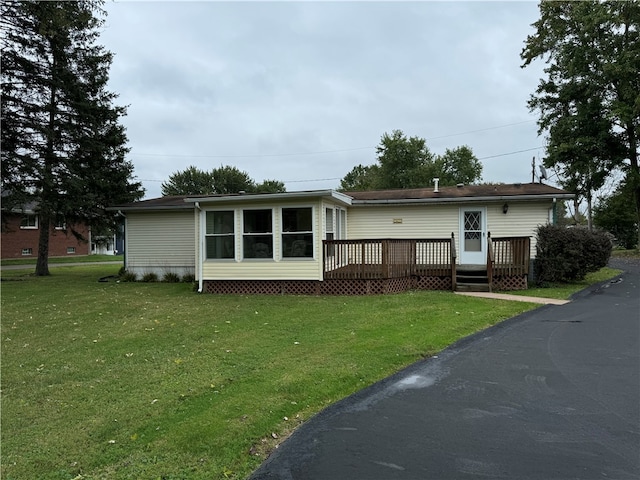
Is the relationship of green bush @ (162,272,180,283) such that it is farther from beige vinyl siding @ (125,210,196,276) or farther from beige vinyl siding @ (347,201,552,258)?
beige vinyl siding @ (347,201,552,258)

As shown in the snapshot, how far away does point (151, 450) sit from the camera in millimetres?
3273

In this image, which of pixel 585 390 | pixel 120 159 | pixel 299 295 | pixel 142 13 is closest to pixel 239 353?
pixel 585 390

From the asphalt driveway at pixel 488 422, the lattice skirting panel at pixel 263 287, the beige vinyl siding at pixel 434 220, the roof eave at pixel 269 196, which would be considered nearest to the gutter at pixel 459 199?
the beige vinyl siding at pixel 434 220

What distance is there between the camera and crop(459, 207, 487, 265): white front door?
14414mm

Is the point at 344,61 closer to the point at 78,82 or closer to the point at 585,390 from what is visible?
the point at 78,82

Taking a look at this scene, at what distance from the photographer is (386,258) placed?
38.8 feet

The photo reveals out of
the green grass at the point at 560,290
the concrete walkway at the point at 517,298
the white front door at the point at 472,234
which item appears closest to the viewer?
the concrete walkway at the point at 517,298

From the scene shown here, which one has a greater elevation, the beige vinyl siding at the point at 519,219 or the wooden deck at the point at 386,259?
the beige vinyl siding at the point at 519,219

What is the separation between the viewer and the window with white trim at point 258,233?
1230 cm

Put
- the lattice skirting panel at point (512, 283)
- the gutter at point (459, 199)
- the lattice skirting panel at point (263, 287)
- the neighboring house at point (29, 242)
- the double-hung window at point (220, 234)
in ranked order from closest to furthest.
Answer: the lattice skirting panel at point (263, 287) → the lattice skirting panel at point (512, 283) → the double-hung window at point (220, 234) → the gutter at point (459, 199) → the neighboring house at point (29, 242)

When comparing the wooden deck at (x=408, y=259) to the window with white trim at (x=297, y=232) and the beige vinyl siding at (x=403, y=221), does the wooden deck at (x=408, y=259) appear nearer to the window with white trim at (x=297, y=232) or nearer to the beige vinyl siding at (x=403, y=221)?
the window with white trim at (x=297, y=232)

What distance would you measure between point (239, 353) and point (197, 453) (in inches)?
111

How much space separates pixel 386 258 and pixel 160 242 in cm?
919

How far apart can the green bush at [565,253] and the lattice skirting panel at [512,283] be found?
3.30 ft
